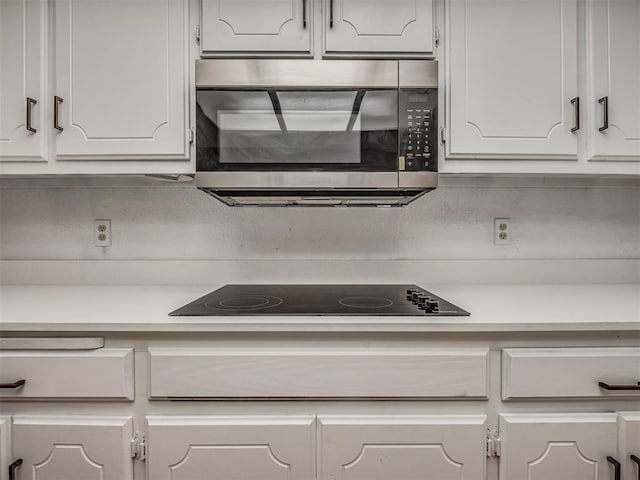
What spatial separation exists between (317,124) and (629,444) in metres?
1.13

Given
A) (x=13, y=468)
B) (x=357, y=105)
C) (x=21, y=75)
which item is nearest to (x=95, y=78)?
(x=21, y=75)

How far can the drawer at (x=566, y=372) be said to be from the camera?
94 cm

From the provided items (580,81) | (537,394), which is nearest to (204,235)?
(537,394)

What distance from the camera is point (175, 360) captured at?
3.09 ft

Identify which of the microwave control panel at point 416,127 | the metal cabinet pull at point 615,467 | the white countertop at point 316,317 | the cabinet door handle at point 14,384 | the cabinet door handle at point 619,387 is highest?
the microwave control panel at point 416,127

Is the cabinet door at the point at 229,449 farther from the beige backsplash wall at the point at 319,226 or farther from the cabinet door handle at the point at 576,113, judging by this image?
the cabinet door handle at the point at 576,113

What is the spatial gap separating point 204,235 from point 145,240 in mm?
220

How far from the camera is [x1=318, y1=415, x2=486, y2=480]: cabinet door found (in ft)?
3.08

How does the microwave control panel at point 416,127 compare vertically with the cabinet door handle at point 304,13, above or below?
below

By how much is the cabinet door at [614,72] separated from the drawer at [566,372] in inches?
24.2

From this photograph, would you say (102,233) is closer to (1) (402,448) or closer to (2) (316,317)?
(2) (316,317)

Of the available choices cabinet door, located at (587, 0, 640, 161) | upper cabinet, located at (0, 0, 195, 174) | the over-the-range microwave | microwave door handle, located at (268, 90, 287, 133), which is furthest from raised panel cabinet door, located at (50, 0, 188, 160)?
cabinet door, located at (587, 0, 640, 161)

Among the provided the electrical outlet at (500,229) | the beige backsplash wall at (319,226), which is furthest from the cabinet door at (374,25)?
the electrical outlet at (500,229)

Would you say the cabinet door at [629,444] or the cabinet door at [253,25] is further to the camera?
the cabinet door at [253,25]
